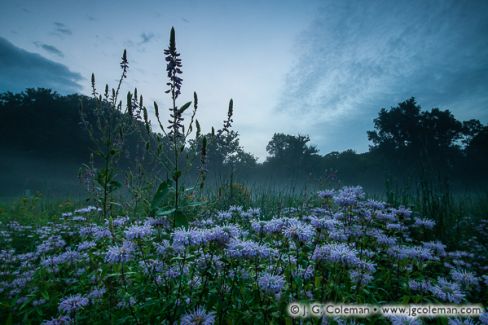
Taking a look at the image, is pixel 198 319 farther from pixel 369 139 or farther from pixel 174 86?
pixel 369 139

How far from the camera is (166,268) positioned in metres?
2.28

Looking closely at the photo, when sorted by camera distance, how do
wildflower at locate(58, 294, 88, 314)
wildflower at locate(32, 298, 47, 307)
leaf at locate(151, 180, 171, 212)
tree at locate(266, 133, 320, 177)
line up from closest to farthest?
wildflower at locate(58, 294, 88, 314) → leaf at locate(151, 180, 171, 212) → wildflower at locate(32, 298, 47, 307) → tree at locate(266, 133, 320, 177)

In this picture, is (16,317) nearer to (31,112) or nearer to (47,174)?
(47,174)

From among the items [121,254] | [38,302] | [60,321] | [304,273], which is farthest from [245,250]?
[38,302]

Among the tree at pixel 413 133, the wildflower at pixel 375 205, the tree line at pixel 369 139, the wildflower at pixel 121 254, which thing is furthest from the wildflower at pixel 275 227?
the tree at pixel 413 133

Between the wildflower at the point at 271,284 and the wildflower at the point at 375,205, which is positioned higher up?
the wildflower at the point at 375,205

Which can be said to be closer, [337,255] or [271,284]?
[271,284]

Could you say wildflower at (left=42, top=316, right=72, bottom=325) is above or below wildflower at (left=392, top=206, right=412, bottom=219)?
below

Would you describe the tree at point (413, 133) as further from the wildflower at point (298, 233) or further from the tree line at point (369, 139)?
the wildflower at point (298, 233)

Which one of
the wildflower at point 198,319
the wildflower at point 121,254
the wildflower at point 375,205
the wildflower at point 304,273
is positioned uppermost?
the wildflower at point 375,205

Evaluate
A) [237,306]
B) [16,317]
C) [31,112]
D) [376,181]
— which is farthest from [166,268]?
[376,181]

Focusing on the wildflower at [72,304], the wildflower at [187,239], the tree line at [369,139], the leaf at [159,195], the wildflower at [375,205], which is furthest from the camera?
the tree line at [369,139]

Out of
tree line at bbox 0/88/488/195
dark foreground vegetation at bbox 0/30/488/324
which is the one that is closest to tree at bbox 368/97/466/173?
tree line at bbox 0/88/488/195

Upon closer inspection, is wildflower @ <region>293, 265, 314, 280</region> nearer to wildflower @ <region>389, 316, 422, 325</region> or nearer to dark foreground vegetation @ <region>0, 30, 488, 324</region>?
dark foreground vegetation @ <region>0, 30, 488, 324</region>
